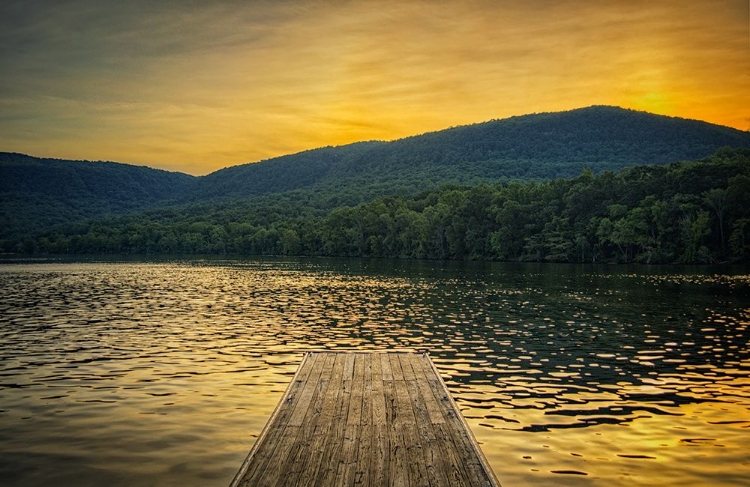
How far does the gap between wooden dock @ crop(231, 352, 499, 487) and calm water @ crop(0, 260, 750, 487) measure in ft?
5.15

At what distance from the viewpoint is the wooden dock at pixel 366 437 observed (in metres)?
10.2

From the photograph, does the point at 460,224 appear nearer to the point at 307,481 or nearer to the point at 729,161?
the point at 729,161

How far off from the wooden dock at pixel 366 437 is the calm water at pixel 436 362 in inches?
61.8

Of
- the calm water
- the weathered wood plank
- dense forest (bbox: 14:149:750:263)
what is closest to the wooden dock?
the weathered wood plank

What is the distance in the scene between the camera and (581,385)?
2125 centimetres

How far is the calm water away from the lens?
13.8 meters

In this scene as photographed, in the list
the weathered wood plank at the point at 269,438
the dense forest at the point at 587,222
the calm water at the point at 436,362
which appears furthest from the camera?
the dense forest at the point at 587,222

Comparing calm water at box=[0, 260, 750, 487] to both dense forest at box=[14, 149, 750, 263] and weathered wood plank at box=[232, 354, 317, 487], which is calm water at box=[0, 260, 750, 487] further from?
dense forest at box=[14, 149, 750, 263]

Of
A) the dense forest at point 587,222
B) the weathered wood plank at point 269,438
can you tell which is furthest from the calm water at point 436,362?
the dense forest at point 587,222

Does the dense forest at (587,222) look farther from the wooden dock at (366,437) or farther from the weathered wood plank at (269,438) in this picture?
the weathered wood plank at (269,438)

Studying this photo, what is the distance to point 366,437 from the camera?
12359 millimetres

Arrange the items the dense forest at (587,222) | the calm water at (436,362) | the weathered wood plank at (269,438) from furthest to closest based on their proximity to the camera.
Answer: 1. the dense forest at (587,222)
2. the calm water at (436,362)
3. the weathered wood plank at (269,438)

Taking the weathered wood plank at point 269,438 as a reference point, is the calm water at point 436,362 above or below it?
below

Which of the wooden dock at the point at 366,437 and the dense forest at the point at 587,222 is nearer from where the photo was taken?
the wooden dock at the point at 366,437
